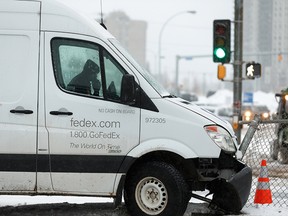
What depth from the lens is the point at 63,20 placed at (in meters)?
6.32

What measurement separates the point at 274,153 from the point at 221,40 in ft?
17.8

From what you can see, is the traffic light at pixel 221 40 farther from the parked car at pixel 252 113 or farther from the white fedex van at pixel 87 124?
the white fedex van at pixel 87 124

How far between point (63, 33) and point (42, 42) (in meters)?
0.25

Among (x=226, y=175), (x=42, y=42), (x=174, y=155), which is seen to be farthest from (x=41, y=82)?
(x=226, y=175)

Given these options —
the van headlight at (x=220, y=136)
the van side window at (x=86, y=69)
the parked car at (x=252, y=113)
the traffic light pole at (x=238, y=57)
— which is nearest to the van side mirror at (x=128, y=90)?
the van side window at (x=86, y=69)

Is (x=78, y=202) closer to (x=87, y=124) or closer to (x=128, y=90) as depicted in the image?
(x=87, y=124)

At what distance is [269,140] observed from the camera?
7.88 metres

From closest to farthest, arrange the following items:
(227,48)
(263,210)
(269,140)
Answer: (263,210) < (269,140) < (227,48)

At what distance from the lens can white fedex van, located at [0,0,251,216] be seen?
614cm

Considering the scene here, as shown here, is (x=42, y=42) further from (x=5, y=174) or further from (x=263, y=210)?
(x=263, y=210)

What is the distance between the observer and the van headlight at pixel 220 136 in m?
6.24

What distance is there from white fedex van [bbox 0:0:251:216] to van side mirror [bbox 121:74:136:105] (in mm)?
16

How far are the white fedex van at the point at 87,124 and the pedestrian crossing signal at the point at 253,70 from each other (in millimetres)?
7559

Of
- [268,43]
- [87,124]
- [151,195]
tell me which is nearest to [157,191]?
[151,195]
